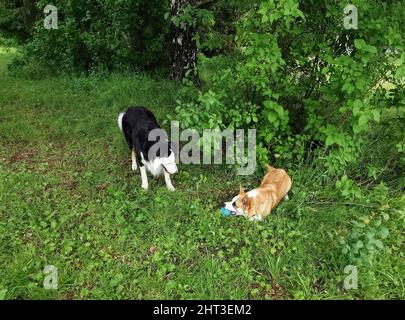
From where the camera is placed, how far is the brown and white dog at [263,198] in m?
4.00

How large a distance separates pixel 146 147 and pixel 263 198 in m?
1.59

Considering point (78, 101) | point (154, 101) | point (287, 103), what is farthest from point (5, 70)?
point (287, 103)

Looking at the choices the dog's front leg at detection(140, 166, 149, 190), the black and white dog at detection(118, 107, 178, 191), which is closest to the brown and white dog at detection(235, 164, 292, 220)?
the black and white dog at detection(118, 107, 178, 191)

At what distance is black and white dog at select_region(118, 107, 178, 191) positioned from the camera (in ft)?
14.0

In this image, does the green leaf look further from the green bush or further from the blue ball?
the green bush

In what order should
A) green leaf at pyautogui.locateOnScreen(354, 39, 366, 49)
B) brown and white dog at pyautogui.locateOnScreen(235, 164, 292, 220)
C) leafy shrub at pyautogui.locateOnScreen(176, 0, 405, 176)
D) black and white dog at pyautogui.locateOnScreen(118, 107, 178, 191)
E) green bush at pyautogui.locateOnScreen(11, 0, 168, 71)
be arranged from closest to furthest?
green leaf at pyautogui.locateOnScreen(354, 39, 366, 49)
leafy shrub at pyautogui.locateOnScreen(176, 0, 405, 176)
brown and white dog at pyautogui.locateOnScreen(235, 164, 292, 220)
black and white dog at pyautogui.locateOnScreen(118, 107, 178, 191)
green bush at pyautogui.locateOnScreen(11, 0, 168, 71)

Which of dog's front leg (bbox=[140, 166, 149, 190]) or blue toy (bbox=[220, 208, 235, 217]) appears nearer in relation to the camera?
blue toy (bbox=[220, 208, 235, 217])

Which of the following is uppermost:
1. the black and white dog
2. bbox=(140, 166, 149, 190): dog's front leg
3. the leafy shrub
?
the leafy shrub

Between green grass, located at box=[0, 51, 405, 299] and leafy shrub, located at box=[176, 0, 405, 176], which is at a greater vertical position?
leafy shrub, located at box=[176, 0, 405, 176]

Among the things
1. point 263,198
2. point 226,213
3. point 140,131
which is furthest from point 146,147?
point 263,198

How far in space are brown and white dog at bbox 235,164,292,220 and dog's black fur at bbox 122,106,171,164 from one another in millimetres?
1097

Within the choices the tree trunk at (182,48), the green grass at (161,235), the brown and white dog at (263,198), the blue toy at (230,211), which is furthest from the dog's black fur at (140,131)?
the tree trunk at (182,48)

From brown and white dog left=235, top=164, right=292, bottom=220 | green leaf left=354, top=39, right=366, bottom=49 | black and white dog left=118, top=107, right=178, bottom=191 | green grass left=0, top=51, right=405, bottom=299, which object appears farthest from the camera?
black and white dog left=118, top=107, right=178, bottom=191
